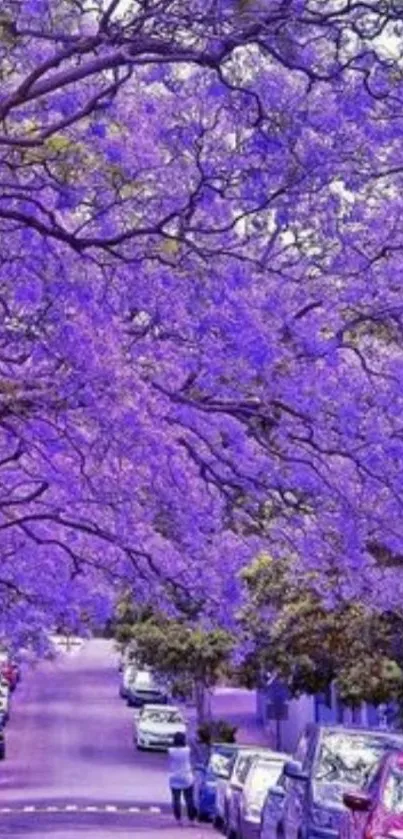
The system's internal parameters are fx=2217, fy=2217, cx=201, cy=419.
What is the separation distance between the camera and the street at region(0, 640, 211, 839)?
37688 mm

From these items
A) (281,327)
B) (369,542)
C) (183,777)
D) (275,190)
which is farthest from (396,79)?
(183,777)

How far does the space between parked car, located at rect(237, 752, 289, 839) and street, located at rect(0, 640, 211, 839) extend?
2751 mm

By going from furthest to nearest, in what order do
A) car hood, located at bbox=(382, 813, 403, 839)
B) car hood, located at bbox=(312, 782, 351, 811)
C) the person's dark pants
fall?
1. the person's dark pants
2. car hood, located at bbox=(312, 782, 351, 811)
3. car hood, located at bbox=(382, 813, 403, 839)

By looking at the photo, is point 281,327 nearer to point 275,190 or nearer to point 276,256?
point 276,256

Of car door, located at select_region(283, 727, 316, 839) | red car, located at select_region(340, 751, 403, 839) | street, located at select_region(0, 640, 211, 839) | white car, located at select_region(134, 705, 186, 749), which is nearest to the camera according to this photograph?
red car, located at select_region(340, 751, 403, 839)

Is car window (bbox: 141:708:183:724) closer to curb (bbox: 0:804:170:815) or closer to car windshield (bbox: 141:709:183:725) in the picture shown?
car windshield (bbox: 141:709:183:725)

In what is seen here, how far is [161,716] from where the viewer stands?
6247 cm

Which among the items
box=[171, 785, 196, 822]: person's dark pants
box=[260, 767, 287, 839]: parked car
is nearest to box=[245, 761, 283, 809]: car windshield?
box=[260, 767, 287, 839]: parked car

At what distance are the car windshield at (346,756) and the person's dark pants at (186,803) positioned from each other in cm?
1683

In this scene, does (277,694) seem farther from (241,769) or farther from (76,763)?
(241,769)

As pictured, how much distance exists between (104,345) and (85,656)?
296 ft

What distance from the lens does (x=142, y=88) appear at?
1752 cm

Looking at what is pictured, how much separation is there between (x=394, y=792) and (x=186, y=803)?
24.2 meters

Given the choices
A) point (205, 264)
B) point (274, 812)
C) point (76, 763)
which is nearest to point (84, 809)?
point (274, 812)
